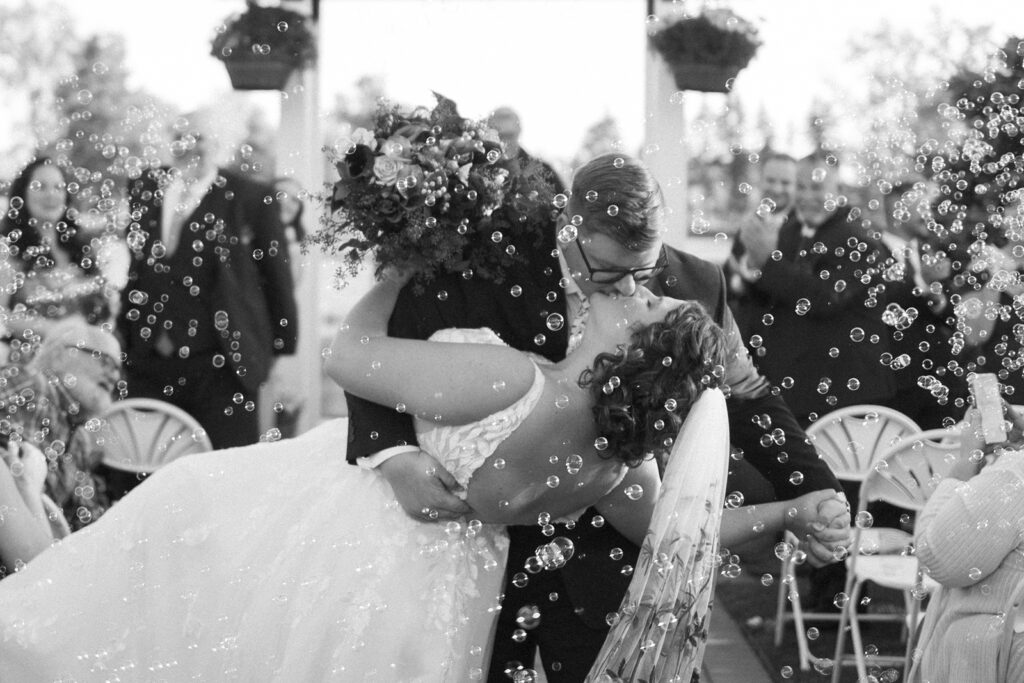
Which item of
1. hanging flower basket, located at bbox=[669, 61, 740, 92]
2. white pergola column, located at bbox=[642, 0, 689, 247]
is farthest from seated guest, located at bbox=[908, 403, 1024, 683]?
hanging flower basket, located at bbox=[669, 61, 740, 92]

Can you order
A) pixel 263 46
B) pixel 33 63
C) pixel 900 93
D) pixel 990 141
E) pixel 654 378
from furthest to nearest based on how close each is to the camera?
pixel 33 63, pixel 900 93, pixel 263 46, pixel 990 141, pixel 654 378

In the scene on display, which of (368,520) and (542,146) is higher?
(542,146)

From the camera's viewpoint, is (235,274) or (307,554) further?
(235,274)

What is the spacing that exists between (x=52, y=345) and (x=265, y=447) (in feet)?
4.78

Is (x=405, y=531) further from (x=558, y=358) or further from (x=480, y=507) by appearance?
(x=558, y=358)

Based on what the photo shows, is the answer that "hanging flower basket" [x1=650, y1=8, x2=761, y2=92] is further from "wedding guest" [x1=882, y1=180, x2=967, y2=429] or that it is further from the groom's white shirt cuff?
the groom's white shirt cuff

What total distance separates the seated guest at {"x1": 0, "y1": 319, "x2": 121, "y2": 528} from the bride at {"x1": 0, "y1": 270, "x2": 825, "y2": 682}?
705mm

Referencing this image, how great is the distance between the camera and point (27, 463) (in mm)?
2752

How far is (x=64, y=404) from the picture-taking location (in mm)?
3156

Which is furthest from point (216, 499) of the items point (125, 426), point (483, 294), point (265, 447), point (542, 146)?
point (542, 146)

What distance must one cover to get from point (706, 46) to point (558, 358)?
3250 mm

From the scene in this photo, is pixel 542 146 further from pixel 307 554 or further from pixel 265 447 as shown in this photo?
pixel 307 554

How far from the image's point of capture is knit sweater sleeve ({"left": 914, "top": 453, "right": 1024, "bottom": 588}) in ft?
7.64

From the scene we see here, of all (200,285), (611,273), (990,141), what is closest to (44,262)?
(200,285)
